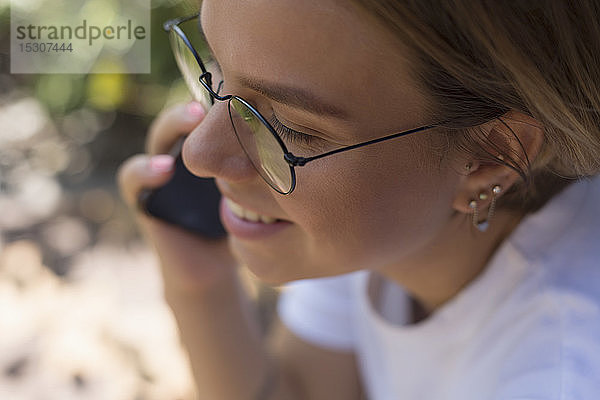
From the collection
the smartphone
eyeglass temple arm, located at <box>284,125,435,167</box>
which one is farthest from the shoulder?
the smartphone

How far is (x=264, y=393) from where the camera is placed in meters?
1.80

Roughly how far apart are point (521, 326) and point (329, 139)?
1.82 ft

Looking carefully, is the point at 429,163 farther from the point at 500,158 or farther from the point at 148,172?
the point at 148,172

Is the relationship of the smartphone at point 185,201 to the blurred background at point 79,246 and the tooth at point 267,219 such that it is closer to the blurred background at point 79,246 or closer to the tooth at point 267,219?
the tooth at point 267,219

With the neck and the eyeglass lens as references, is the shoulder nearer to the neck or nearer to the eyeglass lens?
the neck

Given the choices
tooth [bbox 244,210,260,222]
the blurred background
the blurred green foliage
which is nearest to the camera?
tooth [bbox 244,210,260,222]

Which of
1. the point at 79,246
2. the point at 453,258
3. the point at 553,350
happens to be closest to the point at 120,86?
the point at 79,246

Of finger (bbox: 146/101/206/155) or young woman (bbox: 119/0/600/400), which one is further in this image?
finger (bbox: 146/101/206/155)

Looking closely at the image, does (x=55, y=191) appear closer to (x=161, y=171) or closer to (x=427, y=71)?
(x=161, y=171)

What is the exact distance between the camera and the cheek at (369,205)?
3.41ft

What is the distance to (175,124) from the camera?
1.52 meters

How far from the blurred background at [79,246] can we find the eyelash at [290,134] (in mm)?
1585

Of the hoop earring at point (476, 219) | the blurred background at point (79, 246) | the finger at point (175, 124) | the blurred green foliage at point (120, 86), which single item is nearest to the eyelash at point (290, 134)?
the hoop earring at point (476, 219)

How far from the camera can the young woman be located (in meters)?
0.92
